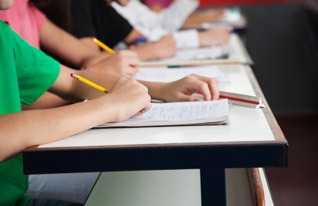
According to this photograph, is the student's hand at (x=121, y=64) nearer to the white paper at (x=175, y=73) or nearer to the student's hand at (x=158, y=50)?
the white paper at (x=175, y=73)

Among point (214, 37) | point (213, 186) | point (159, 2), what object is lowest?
point (213, 186)

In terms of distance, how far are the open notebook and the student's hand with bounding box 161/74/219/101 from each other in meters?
0.05

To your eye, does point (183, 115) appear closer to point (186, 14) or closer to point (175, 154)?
point (175, 154)

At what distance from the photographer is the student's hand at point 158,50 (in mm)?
2084

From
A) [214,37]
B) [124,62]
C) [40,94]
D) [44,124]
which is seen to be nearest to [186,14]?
[214,37]

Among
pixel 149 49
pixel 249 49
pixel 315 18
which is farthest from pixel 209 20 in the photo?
pixel 149 49

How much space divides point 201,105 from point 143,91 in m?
0.12

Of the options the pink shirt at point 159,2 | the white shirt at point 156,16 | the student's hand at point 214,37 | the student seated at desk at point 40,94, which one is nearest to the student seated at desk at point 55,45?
the student seated at desk at point 40,94

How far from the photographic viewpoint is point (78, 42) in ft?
6.64

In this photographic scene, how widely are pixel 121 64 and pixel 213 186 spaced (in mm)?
843

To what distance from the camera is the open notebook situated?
103 centimetres

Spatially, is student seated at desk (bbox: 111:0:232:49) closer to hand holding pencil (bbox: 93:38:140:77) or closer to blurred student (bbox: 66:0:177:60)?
blurred student (bbox: 66:0:177:60)

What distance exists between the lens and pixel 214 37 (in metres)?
2.38

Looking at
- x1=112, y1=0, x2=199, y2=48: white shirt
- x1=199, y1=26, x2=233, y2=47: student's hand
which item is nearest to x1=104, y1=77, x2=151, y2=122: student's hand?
x1=199, y1=26, x2=233, y2=47: student's hand
